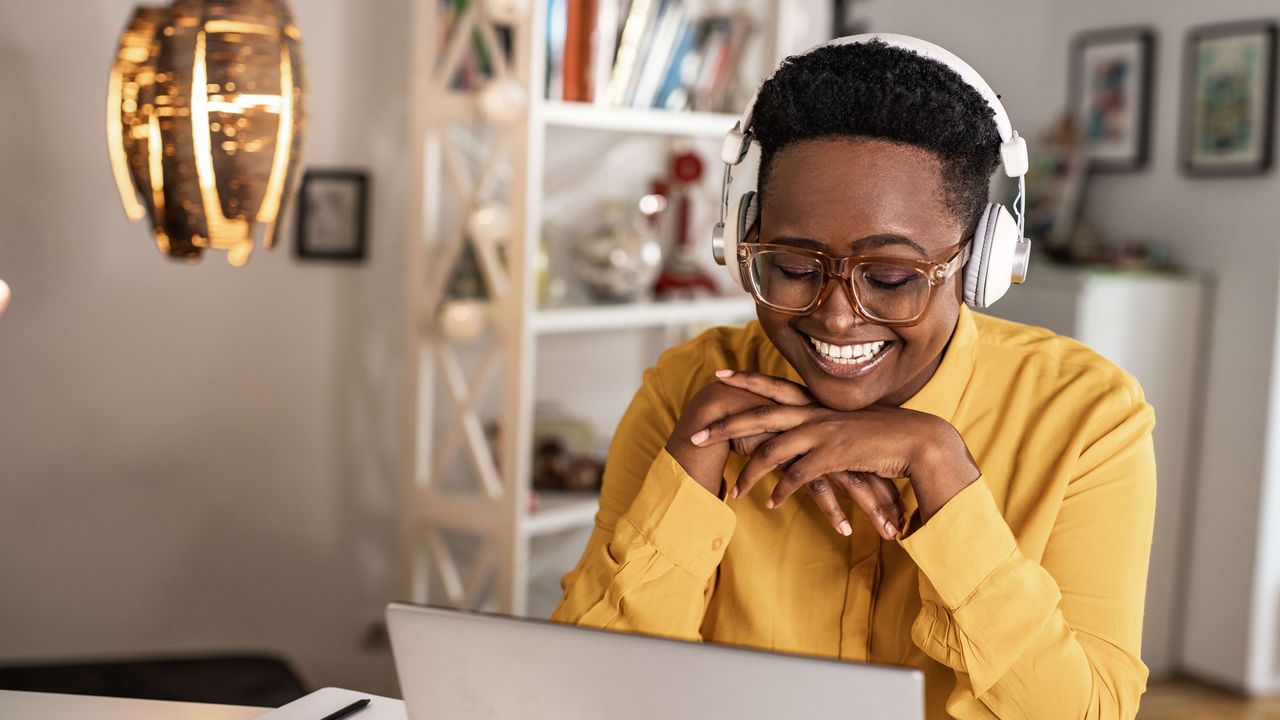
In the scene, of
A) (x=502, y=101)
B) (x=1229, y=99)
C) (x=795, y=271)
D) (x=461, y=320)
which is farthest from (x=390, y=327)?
(x=1229, y=99)

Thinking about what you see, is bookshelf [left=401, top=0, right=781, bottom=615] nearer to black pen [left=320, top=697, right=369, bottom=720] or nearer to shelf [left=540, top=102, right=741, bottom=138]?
shelf [left=540, top=102, right=741, bottom=138]

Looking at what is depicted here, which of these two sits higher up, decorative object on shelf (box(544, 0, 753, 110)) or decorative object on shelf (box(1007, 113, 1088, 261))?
decorative object on shelf (box(544, 0, 753, 110))

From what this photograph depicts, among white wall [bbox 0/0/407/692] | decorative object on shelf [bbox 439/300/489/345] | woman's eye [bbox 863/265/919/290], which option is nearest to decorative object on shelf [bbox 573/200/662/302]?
decorative object on shelf [bbox 439/300/489/345]

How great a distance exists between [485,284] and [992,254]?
1.58 m

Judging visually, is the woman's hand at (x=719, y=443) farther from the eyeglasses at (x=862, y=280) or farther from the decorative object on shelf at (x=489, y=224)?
the decorative object on shelf at (x=489, y=224)

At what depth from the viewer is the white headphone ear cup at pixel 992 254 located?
111 cm

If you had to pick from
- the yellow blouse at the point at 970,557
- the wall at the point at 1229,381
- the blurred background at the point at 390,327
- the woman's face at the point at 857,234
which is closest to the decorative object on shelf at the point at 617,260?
the blurred background at the point at 390,327

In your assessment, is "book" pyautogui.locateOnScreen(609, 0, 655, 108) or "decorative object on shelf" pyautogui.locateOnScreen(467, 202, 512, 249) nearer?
"decorative object on shelf" pyautogui.locateOnScreen(467, 202, 512, 249)

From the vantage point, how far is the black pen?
112 centimetres

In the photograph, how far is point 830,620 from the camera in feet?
4.00

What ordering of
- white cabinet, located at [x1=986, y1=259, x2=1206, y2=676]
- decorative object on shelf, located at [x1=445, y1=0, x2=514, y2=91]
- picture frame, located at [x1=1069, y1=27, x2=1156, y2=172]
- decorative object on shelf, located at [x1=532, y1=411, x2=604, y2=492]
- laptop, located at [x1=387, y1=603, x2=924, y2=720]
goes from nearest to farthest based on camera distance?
laptop, located at [x1=387, y1=603, x2=924, y2=720] → decorative object on shelf, located at [x1=445, y1=0, x2=514, y2=91] → decorative object on shelf, located at [x1=532, y1=411, x2=604, y2=492] → white cabinet, located at [x1=986, y1=259, x2=1206, y2=676] → picture frame, located at [x1=1069, y1=27, x2=1156, y2=172]

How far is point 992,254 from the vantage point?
3.64ft

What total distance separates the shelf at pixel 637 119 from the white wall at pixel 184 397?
1.63 feet

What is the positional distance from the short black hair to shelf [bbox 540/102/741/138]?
1340 millimetres
